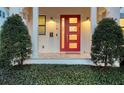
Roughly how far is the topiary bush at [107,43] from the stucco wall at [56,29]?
15.7 ft

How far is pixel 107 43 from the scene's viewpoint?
14.4m

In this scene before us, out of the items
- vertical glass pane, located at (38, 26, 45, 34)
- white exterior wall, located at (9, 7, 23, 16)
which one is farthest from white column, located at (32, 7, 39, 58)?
vertical glass pane, located at (38, 26, 45, 34)

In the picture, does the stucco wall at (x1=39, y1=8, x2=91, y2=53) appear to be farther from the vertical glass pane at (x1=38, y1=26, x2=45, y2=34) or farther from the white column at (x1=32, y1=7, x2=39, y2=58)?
the white column at (x1=32, y1=7, x2=39, y2=58)

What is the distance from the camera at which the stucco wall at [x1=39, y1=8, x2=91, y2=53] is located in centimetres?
1953

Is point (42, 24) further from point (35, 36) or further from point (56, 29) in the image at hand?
point (35, 36)

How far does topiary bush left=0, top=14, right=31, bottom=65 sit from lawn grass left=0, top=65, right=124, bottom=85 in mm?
484

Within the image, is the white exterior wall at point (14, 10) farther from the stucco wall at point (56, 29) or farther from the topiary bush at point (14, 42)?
the stucco wall at point (56, 29)

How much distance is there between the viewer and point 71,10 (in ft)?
64.6

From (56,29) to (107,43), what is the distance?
19.2ft

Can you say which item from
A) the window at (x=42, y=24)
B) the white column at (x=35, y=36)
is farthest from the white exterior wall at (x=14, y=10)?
the window at (x=42, y=24)

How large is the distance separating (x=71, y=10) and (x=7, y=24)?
5.84 meters
